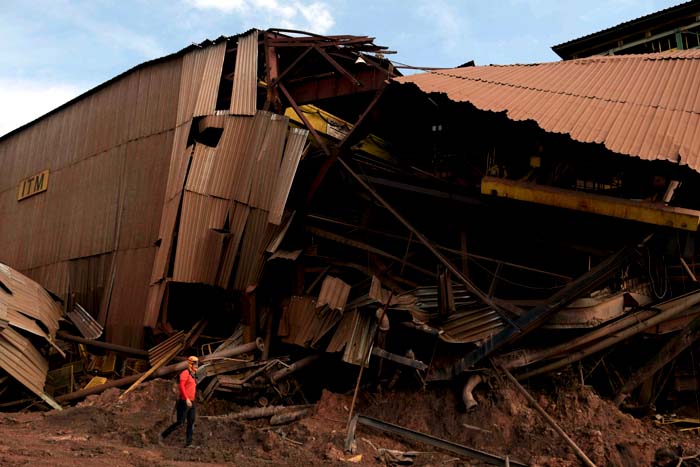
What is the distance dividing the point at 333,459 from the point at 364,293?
3963 millimetres

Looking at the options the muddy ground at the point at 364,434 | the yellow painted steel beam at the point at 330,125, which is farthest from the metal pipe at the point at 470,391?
the yellow painted steel beam at the point at 330,125

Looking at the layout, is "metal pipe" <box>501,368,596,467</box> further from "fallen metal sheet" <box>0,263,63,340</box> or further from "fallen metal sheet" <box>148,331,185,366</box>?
"fallen metal sheet" <box>0,263,63,340</box>

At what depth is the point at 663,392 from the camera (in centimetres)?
1214

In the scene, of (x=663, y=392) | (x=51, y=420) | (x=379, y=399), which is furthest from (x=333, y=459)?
(x=663, y=392)

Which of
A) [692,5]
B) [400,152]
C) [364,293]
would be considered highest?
[692,5]

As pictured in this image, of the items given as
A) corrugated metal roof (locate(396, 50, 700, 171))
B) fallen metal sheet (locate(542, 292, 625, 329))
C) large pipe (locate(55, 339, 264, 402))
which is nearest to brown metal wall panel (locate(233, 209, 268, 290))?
large pipe (locate(55, 339, 264, 402))

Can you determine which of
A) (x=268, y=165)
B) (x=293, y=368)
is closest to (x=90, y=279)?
(x=268, y=165)

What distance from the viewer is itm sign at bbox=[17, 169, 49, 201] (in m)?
23.0

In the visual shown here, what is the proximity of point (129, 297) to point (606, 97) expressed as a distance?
1258 centimetres

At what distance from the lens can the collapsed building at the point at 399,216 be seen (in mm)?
11148

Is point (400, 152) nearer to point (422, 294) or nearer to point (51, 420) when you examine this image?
point (422, 294)

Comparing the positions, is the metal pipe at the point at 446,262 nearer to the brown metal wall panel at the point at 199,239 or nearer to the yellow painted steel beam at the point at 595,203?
the yellow painted steel beam at the point at 595,203

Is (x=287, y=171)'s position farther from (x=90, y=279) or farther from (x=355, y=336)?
(x=90, y=279)

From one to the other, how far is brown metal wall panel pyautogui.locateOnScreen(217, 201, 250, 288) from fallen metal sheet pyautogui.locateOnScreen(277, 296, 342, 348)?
1.90m
